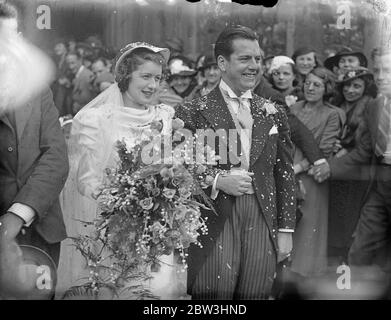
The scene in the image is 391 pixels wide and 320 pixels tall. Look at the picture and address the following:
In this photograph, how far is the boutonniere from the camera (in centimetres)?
534

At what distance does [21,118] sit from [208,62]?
46.7 inches

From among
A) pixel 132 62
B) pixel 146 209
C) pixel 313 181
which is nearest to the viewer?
pixel 146 209

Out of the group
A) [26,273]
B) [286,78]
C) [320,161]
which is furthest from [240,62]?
[26,273]

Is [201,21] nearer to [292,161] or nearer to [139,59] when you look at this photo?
[139,59]

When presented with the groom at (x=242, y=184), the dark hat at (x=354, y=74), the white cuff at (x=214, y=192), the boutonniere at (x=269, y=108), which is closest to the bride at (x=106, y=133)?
the groom at (x=242, y=184)

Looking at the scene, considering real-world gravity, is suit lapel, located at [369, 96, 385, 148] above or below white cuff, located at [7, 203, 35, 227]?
above

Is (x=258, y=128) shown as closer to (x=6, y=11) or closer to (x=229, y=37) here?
(x=229, y=37)

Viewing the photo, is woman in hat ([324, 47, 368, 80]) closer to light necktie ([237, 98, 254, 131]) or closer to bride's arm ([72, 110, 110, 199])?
light necktie ([237, 98, 254, 131])

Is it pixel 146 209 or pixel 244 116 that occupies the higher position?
pixel 244 116

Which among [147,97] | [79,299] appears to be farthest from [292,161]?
[79,299]

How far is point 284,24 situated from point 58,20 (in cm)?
137

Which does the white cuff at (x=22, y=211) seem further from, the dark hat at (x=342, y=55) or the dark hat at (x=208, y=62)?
the dark hat at (x=342, y=55)

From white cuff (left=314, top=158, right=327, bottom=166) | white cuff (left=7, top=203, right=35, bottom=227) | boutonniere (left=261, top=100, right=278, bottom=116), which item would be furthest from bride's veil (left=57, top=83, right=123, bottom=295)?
white cuff (left=314, top=158, right=327, bottom=166)

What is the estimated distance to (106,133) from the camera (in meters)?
5.28
